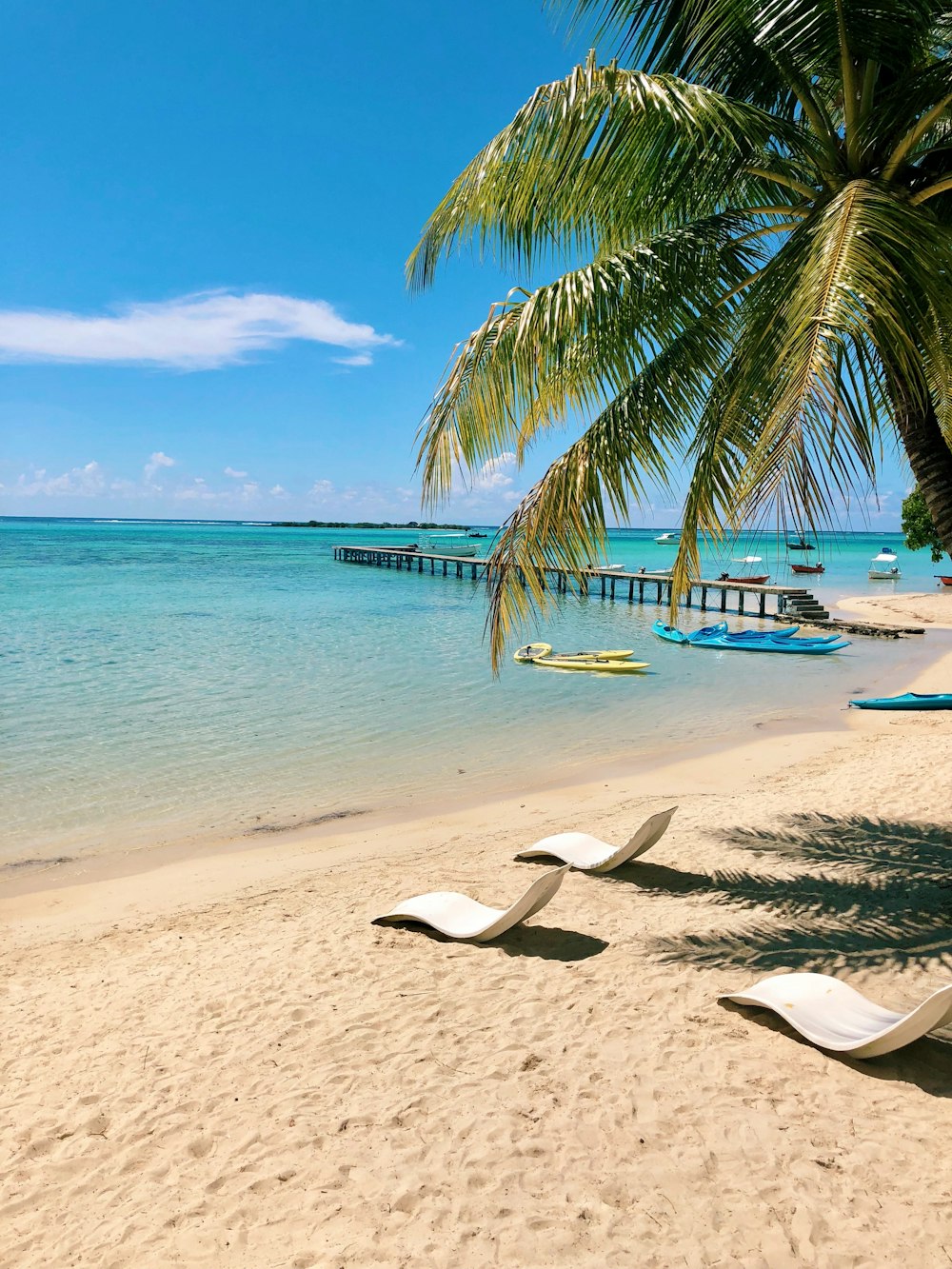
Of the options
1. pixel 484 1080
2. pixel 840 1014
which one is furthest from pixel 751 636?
pixel 484 1080

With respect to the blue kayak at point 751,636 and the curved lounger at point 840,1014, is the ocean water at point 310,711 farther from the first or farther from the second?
the curved lounger at point 840,1014

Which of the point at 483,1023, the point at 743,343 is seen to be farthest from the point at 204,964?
the point at 743,343

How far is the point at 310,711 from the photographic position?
48.1 feet

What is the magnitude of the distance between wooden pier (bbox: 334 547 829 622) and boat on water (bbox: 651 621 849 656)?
1717 mm

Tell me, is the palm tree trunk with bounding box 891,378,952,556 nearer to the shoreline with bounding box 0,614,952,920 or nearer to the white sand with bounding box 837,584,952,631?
the shoreline with bounding box 0,614,952,920

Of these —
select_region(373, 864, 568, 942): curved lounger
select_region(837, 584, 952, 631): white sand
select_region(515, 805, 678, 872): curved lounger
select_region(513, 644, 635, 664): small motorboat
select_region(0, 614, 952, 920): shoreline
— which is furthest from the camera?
select_region(837, 584, 952, 631): white sand

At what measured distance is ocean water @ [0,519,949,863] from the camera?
981 cm

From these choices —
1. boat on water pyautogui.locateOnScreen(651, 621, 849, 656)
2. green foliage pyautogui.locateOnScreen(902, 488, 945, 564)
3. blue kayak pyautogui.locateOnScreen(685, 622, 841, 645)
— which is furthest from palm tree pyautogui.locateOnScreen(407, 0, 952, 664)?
green foliage pyautogui.locateOnScreen(902, 488, 945, 564)

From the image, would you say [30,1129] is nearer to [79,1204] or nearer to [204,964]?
[79,1204]

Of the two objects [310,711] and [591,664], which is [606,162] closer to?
[310,711]

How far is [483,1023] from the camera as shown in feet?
14.1

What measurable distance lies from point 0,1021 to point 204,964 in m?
1.16

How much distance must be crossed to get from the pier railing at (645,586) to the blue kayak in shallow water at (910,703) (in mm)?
3889

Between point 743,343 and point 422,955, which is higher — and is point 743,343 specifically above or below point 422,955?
above
